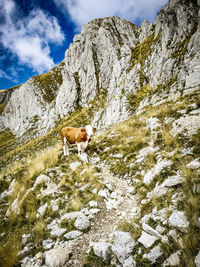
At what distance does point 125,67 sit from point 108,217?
35861 mm

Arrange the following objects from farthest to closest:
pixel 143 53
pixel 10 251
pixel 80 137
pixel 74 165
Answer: pixel 143 53
pixel 80 137
pixel 74 165
pixel 10 251

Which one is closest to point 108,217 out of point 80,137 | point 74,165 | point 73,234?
point 73,234

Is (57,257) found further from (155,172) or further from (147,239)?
(155,172)

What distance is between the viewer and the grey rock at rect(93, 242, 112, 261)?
8.77 ft

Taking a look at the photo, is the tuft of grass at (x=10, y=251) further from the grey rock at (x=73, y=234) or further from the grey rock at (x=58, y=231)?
the grey rock at (x=73, y=234)

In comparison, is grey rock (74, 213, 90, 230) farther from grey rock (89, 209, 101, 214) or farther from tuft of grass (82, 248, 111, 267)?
tuft of grass (82, 248, 111, 267)

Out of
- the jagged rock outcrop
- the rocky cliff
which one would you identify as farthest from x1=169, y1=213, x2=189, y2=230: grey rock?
the jagged rock outcrop

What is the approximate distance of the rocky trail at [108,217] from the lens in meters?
3.09

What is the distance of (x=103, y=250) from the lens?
8.93ft

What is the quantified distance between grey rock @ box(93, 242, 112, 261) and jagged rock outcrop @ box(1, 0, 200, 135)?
18.1 metres

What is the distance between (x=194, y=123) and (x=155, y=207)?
469cm

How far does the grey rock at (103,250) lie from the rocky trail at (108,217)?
291 millimetres

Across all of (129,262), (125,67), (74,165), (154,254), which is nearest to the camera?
(154,254)

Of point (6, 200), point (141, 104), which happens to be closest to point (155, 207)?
point (6, 200)
